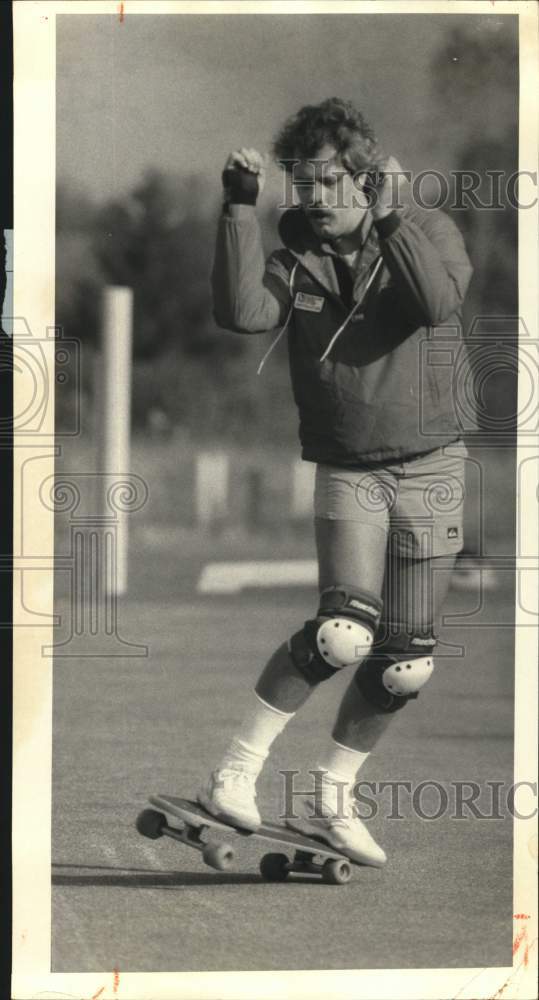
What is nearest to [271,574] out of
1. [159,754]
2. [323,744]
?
[159,754]

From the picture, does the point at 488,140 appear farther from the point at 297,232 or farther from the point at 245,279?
the point at 245,279

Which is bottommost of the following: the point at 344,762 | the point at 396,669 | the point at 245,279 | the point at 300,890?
the point at 300,890

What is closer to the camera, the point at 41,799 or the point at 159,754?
the point at 41,799

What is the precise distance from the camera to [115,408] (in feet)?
22.8

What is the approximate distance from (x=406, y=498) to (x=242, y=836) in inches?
36.5

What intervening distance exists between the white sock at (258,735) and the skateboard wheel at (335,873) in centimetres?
29

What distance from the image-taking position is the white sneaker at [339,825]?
419 cm

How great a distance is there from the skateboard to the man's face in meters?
1.46

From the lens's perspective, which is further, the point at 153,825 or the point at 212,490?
the point at 212,490

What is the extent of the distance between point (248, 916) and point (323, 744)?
53 cm

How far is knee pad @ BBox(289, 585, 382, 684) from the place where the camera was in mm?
4090

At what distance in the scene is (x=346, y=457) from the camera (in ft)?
13.6

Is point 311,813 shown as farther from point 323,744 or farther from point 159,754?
point 159,754

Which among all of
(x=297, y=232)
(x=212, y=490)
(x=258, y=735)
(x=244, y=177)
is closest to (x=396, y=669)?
(x=258, y=735)
